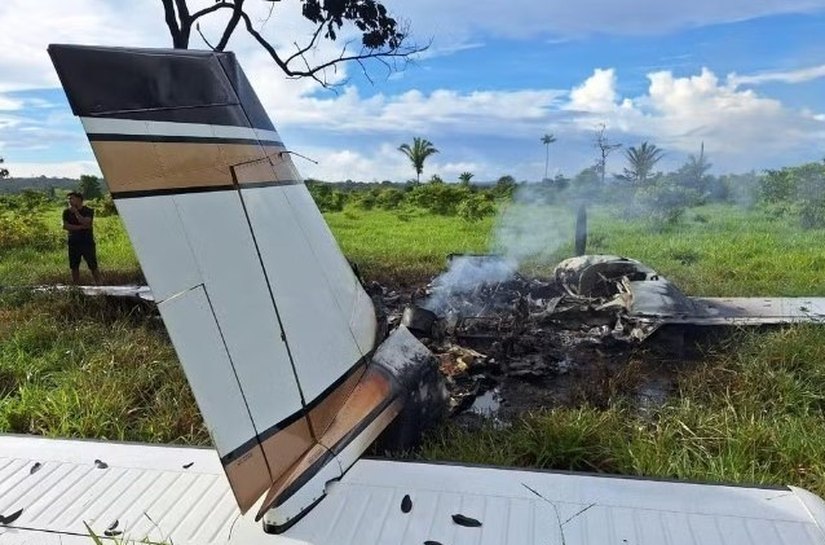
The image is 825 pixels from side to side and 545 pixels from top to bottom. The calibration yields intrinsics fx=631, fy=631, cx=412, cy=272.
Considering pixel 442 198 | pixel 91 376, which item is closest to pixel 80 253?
pixel 91 376

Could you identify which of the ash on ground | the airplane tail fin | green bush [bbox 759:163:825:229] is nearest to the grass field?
the ash on ground

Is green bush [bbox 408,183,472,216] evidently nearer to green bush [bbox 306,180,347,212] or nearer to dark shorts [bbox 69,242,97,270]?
green bush [bbox 306,180,347,212]

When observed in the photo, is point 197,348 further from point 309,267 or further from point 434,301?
point 434,301

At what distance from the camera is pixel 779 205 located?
61.2ft

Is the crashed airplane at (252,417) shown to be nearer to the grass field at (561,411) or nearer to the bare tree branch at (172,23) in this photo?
the grass field at (561,411)

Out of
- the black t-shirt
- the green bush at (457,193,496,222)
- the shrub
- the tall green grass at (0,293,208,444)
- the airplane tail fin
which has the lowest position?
the shrub

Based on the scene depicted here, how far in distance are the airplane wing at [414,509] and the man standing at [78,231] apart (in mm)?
8009

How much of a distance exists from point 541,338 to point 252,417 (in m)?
5.26

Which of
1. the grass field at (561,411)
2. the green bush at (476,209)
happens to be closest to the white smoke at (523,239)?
the grass field at (561,411)

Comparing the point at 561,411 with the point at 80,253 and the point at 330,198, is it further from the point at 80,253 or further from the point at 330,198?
the point at 330,198

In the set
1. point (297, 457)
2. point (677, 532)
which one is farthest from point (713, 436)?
point (297, 457)

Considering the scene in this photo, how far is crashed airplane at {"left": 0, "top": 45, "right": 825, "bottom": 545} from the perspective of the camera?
6.36 feet

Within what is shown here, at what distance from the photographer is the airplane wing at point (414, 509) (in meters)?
2.29

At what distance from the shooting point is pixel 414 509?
243 centimetres
